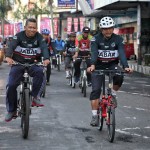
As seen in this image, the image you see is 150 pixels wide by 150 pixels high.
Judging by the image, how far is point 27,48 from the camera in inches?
327

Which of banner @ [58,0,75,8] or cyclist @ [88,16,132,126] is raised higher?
banner @ [58,0,75,8]

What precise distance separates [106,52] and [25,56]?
52.6 inches

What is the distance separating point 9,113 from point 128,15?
29.7 meters

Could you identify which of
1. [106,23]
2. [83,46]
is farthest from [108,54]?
[83,46]

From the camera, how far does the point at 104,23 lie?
26.9 feet

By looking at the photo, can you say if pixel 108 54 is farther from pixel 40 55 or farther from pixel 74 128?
pixel 74 128

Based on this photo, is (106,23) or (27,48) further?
(27,48)

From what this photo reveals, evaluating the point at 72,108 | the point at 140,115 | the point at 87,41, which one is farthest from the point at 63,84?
the point at 140,115

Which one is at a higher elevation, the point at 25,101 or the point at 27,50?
the point at 27,50

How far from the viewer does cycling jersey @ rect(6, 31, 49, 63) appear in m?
8.28

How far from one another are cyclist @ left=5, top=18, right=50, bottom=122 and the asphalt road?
0.64 m

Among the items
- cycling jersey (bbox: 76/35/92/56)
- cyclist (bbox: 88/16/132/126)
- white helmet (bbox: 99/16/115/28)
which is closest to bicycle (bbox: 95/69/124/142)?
cyclist (bbox: 88/16/132/126)

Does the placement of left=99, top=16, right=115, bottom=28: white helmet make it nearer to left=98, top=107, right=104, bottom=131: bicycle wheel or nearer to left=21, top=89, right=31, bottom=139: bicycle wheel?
left=98, top=107, right=104, bottom=131: bicycle wheel

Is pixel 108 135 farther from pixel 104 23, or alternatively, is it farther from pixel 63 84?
pixel 63 84
